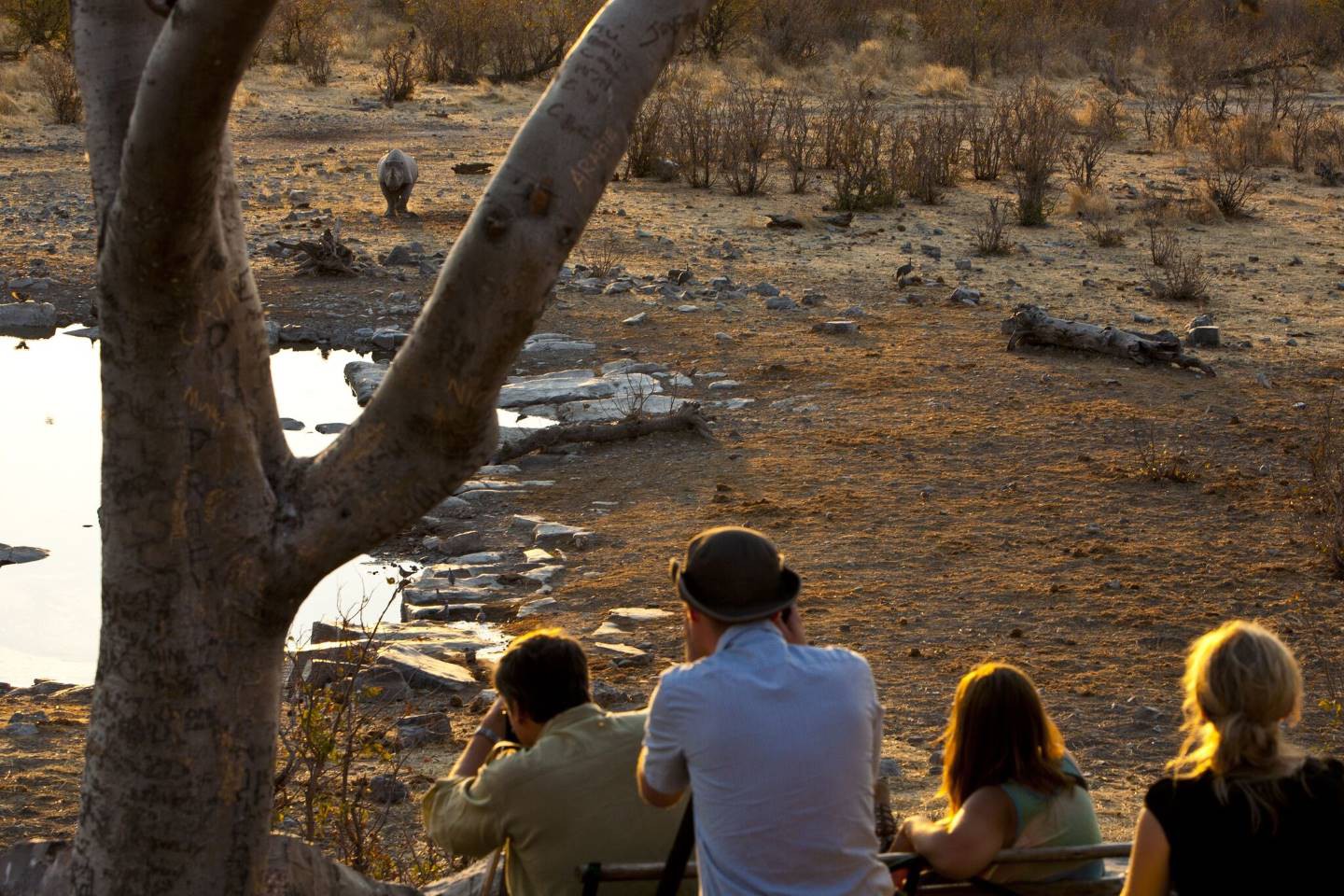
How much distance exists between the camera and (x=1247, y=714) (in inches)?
93.9

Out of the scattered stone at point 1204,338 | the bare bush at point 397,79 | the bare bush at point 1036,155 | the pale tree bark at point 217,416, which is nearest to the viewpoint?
the pale tree bark at point 217,416

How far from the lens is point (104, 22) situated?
98.0 inches

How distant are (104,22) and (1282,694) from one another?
2169 millimetres

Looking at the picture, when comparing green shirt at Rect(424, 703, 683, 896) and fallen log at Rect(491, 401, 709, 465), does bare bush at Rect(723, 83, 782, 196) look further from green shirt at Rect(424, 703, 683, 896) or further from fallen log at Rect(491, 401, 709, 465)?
green shirt at Rect(424, 703, 683, 896)

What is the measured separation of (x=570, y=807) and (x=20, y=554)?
541cm

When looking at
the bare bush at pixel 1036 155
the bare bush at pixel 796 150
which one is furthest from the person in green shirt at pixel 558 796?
the bare bush at pixel 796 150

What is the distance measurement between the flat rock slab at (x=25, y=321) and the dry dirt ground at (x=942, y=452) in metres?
0.37

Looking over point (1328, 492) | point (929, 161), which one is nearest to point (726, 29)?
point (929, 161)

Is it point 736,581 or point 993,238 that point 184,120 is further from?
point 993,238

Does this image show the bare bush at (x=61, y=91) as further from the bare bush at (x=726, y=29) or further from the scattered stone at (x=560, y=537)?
the scattered stone at (x=560, y=537)

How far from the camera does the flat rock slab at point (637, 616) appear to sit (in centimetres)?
591

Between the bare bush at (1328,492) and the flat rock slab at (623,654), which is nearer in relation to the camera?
the flat rock slab at (623,654)

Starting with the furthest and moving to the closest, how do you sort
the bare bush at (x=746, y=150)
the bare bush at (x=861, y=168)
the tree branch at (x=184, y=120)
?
the bare bush at (x=746, y=150) < the bare bush at (x=861, y=168) < the tree branch at (x=184, y=120)

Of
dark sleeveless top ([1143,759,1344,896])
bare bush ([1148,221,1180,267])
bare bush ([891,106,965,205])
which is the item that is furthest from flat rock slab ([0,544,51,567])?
bare bush ([891,106,965,205])
